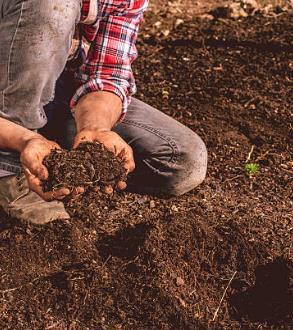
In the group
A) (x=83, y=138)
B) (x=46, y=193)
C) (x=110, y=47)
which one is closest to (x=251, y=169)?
(x=110, y=47)

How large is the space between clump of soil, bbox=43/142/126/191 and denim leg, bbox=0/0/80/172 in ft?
1.21

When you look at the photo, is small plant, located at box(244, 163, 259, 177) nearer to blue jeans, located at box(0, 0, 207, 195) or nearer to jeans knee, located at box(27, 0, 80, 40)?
blue jeans, located at box(0, 0, 207, 195)

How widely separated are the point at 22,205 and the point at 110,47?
2.57ft

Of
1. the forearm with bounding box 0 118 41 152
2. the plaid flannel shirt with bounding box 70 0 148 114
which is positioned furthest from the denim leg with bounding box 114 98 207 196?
the forearm with bounding box 0 118 41 152

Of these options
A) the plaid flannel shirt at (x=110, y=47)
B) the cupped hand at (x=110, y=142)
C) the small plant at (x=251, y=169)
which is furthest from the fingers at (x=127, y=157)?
the small plant at (x=251, y=169)

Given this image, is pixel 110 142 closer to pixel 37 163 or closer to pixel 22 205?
pixel 37 163

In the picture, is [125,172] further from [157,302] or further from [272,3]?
[272,3]

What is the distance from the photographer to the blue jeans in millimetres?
2588

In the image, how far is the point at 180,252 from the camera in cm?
268

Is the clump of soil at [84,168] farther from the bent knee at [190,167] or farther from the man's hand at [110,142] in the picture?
the bent knee at [190,167]

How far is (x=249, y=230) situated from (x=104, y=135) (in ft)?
2.55

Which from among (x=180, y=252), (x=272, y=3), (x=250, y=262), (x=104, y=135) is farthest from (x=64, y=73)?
(x=272, y=3)

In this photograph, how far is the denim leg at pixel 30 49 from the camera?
101 inches

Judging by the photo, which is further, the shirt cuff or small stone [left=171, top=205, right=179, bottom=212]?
small stone [left=171, top=205, right=179, bottom=212]
